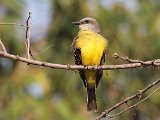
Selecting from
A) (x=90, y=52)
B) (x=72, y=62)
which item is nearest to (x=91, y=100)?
(x=90, y=52)

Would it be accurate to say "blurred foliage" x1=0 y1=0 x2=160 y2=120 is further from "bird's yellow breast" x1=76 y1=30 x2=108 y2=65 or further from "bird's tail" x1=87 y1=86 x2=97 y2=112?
"bird's yellow breast" x1=76 y1=30 x2=108 y2=65

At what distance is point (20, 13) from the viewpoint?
9375 millimetres

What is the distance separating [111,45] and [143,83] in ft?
2.61

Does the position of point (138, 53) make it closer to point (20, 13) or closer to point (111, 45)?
point (111, 45)

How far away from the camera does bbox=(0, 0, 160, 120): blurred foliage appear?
8.87 m

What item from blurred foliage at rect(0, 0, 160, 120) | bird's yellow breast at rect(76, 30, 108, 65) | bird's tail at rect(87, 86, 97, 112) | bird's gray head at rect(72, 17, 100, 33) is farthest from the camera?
blurred foliage at rect(0, 0, 160, 120)

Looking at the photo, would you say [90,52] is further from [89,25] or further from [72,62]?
[72,62]

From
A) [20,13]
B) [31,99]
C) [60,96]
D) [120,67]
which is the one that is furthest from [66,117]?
[120,67]

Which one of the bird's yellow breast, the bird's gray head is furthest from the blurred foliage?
the bird's yellow breast

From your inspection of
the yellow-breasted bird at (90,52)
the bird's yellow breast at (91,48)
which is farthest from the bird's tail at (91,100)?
the bird's yellow breast at (91,48)

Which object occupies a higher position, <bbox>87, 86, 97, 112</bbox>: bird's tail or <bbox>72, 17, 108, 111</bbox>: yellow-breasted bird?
<bbox>72, 17, 108, 111</bbox>: yellow-breasted bird

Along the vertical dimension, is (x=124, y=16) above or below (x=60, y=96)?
above

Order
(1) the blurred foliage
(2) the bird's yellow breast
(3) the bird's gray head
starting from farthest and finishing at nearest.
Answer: (1) the blurred foliage < (3) the bird's gray head < (2) the bird's yellow breast

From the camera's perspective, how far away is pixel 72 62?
9820 mm
